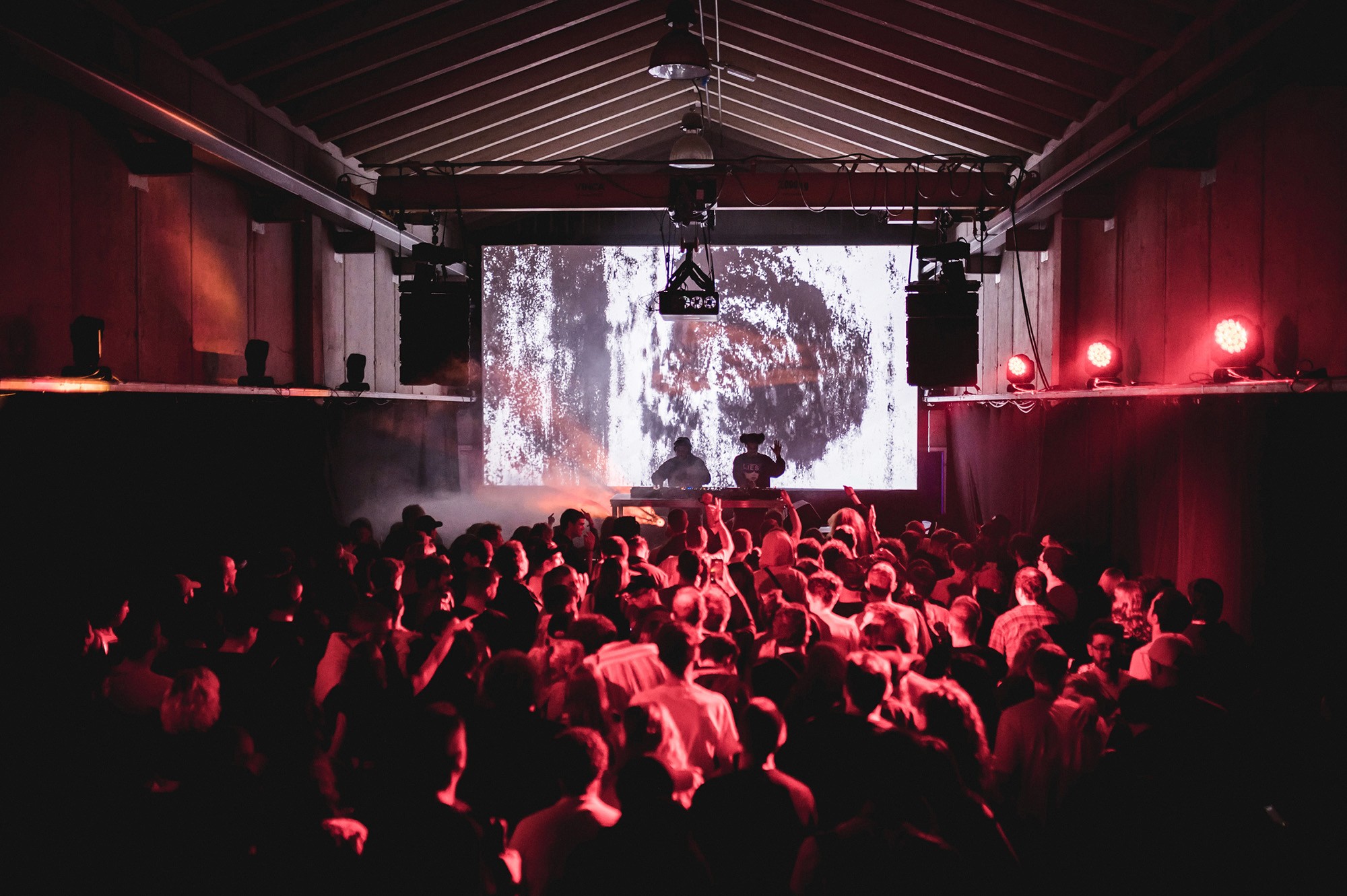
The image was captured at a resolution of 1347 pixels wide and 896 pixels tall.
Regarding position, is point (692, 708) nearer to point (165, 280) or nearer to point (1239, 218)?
point (1239, 218)

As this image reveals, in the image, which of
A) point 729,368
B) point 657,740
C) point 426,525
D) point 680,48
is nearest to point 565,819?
point 657,740

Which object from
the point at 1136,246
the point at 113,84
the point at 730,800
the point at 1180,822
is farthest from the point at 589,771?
the point at 1136,246

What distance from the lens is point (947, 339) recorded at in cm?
871

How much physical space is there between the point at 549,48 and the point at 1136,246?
509 centimetres

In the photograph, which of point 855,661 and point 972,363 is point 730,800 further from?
point 972,363

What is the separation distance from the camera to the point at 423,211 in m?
11.1

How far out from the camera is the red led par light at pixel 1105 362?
7.28 metres

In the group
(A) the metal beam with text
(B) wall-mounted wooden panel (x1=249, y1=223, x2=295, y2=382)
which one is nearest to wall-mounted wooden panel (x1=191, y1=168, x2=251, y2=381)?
(B) wall-mounted wooden panel (x1=249, y1=223, x2=295, y2=382)

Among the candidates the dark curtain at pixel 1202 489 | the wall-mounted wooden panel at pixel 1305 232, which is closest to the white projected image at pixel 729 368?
the dark curtain at pixel 1202 489

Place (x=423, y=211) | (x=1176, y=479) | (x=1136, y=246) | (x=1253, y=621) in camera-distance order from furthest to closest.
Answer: (x=423, y=211) < (x=1136, y=246) < (x=1176, y=479) < (x=1253, y=621)

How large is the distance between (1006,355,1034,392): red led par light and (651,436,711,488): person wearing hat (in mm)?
4256

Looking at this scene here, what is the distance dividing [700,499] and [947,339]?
3.20 metres

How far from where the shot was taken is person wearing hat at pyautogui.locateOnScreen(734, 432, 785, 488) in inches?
450

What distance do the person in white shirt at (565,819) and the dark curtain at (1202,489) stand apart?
149 inches
